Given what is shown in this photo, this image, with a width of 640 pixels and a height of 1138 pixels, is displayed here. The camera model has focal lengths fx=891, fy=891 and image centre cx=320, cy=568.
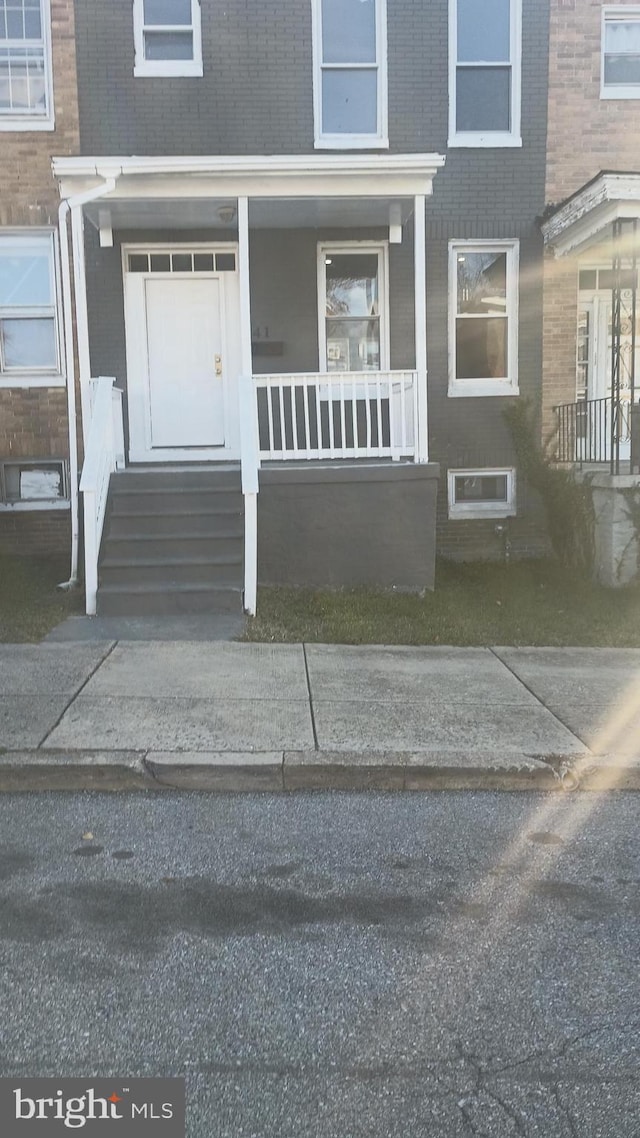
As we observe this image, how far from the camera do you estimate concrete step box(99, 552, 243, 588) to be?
806cm

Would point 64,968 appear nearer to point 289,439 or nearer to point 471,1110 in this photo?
point 471,1110

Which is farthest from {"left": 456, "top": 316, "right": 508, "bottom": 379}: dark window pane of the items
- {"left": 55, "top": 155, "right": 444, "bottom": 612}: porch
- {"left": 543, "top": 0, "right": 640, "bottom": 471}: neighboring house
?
{"left": 55, "top": 155, "right": 444, "bottom": 612}: porch

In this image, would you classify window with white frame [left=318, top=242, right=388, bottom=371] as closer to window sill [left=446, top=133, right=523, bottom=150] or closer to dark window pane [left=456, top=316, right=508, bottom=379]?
dark window pane [left=456, top=316, right=508, bottom=379]

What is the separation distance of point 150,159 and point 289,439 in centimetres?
332

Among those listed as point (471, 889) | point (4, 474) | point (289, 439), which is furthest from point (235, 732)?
point (4, 474)

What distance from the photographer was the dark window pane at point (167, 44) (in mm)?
10234

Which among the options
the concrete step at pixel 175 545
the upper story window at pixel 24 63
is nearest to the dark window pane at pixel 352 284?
the upper story window at pixel 24 63

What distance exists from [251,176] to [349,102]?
111 inches

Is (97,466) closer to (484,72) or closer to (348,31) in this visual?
(348,31)

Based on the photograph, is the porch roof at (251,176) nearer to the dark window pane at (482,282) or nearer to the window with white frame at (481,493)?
the dark window pane at (482,282)

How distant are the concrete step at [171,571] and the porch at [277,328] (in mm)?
692

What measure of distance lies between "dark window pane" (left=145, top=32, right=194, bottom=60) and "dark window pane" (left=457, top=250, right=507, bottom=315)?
4.02 m

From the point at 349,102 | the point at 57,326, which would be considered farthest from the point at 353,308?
the point at 57,326

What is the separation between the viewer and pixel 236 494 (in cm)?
877
